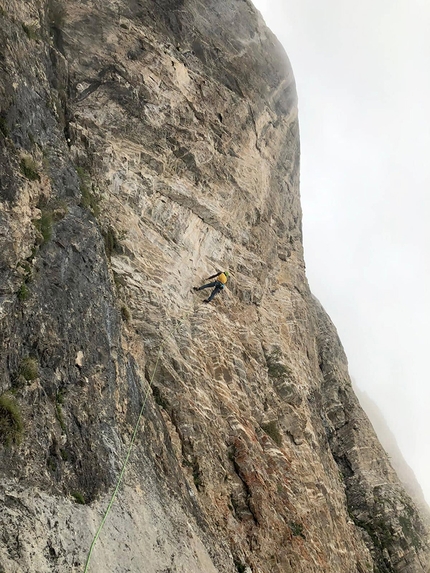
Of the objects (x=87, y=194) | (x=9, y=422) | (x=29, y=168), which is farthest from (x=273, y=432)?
(x=29, y=168)

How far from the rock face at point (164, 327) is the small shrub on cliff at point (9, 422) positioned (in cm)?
3

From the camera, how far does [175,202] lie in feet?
62.3

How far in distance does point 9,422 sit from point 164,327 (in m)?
7.30

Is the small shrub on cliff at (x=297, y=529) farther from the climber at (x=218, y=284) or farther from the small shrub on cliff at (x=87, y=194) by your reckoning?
the small shrub on cliff at (x=87, y=194)

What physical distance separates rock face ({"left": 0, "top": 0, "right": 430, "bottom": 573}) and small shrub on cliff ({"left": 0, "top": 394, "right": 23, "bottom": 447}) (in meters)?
0.03

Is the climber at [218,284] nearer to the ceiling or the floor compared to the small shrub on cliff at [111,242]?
nearer to the ceiling

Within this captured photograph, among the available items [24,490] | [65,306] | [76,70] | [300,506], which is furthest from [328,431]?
[76,70]

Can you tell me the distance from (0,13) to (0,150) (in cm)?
501

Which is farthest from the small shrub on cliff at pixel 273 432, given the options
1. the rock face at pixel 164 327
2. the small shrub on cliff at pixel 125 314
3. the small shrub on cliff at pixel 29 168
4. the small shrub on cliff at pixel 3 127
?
the small shrub on cliff at pixel 3 127

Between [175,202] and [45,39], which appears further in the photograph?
[175,202]

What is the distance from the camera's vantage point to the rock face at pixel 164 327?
879 cm

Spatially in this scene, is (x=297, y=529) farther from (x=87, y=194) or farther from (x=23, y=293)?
(x=87, y=194)

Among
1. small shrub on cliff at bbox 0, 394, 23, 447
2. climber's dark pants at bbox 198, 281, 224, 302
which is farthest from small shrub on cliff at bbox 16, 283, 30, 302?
climber's dark pants at bbox 198, 281, 224, 302

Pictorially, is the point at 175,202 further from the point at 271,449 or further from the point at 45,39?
the point at 271,449
